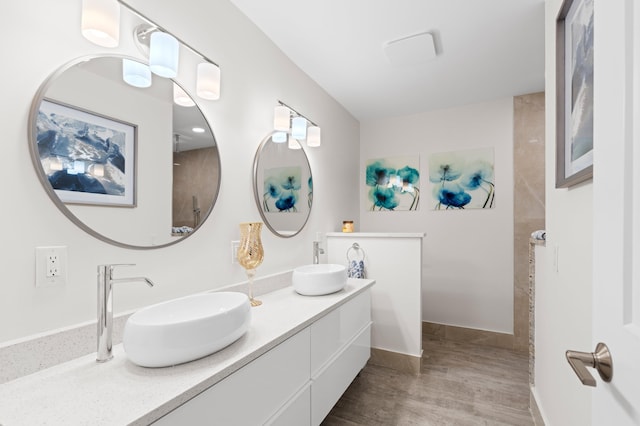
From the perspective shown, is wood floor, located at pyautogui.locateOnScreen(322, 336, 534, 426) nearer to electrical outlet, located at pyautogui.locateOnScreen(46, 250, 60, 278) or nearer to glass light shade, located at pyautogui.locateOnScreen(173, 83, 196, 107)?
electrical outlet, located at pyautogui.locateOnScreen(46, 250, 60, 278)

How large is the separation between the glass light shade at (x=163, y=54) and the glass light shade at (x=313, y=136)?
4.31ft

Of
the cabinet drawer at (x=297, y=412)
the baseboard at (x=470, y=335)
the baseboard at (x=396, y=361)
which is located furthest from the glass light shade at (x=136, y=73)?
the baseboard at (x=470, y=335)

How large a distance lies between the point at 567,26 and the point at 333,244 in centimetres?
209

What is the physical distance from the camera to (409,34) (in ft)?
6.75

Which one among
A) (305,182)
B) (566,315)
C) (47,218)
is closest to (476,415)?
(566,315)

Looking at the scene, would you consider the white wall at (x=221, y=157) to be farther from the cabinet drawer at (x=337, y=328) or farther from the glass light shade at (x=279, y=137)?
the cabinet drawer at (x=337, y=328)

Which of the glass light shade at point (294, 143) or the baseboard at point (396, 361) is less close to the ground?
the glass light shade at point (294, 143)

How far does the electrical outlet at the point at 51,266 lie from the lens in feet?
3.17

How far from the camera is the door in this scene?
0.46 m

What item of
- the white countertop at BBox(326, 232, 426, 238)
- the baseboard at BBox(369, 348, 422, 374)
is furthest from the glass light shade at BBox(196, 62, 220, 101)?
the baseboard at BBox(369, 348, 422, 374)

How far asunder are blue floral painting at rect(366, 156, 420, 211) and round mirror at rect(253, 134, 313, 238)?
127 centimetres

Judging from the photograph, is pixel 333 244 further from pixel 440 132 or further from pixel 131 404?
pixel 131 404

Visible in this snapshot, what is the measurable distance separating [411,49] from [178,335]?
228 cm

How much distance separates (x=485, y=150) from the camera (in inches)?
123
